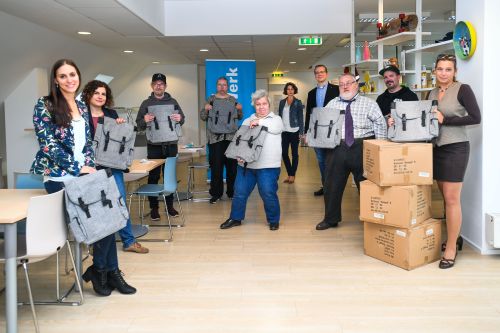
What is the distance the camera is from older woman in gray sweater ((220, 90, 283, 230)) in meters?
5.02

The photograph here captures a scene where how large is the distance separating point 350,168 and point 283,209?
59.5 inches

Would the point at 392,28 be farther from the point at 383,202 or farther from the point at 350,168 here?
the point at 383,202

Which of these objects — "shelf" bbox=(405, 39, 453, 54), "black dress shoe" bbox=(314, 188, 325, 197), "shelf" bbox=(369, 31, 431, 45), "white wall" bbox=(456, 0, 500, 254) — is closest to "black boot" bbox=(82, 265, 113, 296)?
"white wall" bbox=(456, 0, 500, 254)

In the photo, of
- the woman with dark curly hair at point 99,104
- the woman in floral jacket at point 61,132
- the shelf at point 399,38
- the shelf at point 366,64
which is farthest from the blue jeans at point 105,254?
the shelf at point 366,64

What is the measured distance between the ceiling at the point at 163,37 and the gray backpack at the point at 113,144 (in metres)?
1.98

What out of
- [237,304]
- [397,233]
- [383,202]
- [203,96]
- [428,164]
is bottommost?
[237,304]

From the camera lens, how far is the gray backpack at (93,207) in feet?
9.59

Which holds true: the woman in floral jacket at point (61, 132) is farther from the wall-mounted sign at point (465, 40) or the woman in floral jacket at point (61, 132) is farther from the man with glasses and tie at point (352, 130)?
the wall-mounted sign at point (465, 40)

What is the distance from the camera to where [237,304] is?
3.23 m

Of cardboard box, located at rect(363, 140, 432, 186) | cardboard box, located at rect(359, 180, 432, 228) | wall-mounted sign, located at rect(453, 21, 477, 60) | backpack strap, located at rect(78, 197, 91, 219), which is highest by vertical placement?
wall-mounted sign, located at rect(453, 21, 477, 60)

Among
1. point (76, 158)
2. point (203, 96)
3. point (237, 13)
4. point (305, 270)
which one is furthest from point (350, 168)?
point (203, 96)

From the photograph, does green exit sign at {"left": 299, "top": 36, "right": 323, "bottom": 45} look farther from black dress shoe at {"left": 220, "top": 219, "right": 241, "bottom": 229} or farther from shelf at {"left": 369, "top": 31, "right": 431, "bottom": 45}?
black dress shoe at {"left": 220, "top": 219, "right": 241, "bottom": 229}

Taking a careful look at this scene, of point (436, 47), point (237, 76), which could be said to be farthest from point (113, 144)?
point (237, 76)

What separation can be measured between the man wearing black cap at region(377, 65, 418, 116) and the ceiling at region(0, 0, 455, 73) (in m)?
2.94
